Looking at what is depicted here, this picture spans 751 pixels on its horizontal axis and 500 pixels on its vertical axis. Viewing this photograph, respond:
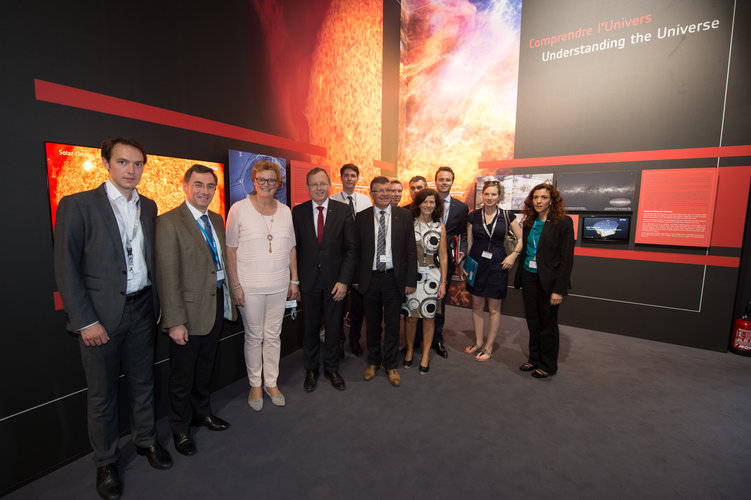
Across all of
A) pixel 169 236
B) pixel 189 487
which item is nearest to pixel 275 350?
pixel 189 487

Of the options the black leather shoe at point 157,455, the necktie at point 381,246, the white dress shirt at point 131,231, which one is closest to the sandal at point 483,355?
the necktie at point 381,246

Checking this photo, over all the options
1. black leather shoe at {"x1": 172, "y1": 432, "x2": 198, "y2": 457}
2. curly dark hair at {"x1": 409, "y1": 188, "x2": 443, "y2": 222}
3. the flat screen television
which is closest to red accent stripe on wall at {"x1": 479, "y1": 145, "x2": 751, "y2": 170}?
the flat screen television

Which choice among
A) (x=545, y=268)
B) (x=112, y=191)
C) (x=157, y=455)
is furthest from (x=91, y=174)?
(x=545, y=268)

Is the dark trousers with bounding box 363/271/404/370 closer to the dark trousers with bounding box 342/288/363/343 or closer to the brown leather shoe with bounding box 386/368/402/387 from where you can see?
the brown leather shoe with bounding box 386/368/402/387

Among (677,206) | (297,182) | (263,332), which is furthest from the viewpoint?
(677,206)

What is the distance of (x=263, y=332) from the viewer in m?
2.80

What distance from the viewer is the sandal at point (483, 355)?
3.79 metres

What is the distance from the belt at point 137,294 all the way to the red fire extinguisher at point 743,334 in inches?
238

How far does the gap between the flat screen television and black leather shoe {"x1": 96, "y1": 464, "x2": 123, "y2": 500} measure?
5503 mm

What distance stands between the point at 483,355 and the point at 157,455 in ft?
10.1

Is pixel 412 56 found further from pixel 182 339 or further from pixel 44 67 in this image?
pixel 182 339

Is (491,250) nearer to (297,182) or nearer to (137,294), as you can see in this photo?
(297,182)

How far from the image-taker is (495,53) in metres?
5.45

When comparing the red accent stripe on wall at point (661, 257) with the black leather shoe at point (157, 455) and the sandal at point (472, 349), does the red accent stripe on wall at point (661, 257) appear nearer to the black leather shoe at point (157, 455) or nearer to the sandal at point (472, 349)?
the sandal at point (472, 349)
